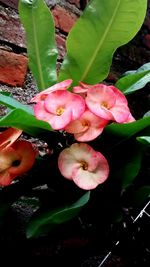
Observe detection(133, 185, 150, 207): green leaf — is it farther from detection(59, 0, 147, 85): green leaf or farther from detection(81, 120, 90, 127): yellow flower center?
detection(59, 0, 147, 85): green leaf

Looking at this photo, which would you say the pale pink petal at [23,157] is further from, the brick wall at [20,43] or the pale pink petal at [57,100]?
the brick wall at [20,43]

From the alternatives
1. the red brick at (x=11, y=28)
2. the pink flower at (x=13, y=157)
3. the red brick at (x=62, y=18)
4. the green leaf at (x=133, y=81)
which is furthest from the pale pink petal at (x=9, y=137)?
the red brick at (x=62, y=18)

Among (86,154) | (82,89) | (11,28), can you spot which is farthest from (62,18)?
(86,154)

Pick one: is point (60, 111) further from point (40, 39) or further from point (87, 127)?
point (40, 39)

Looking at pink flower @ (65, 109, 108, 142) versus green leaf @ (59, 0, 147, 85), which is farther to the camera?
green leaf @ (59, 0, 147, 85)

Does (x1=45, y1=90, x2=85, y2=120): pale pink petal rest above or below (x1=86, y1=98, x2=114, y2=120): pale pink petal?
below

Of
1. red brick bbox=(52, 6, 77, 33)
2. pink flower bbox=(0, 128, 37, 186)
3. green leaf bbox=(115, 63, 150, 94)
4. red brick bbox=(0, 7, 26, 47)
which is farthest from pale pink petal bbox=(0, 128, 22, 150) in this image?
red brick bbox=(52, 6, 77, 33)
